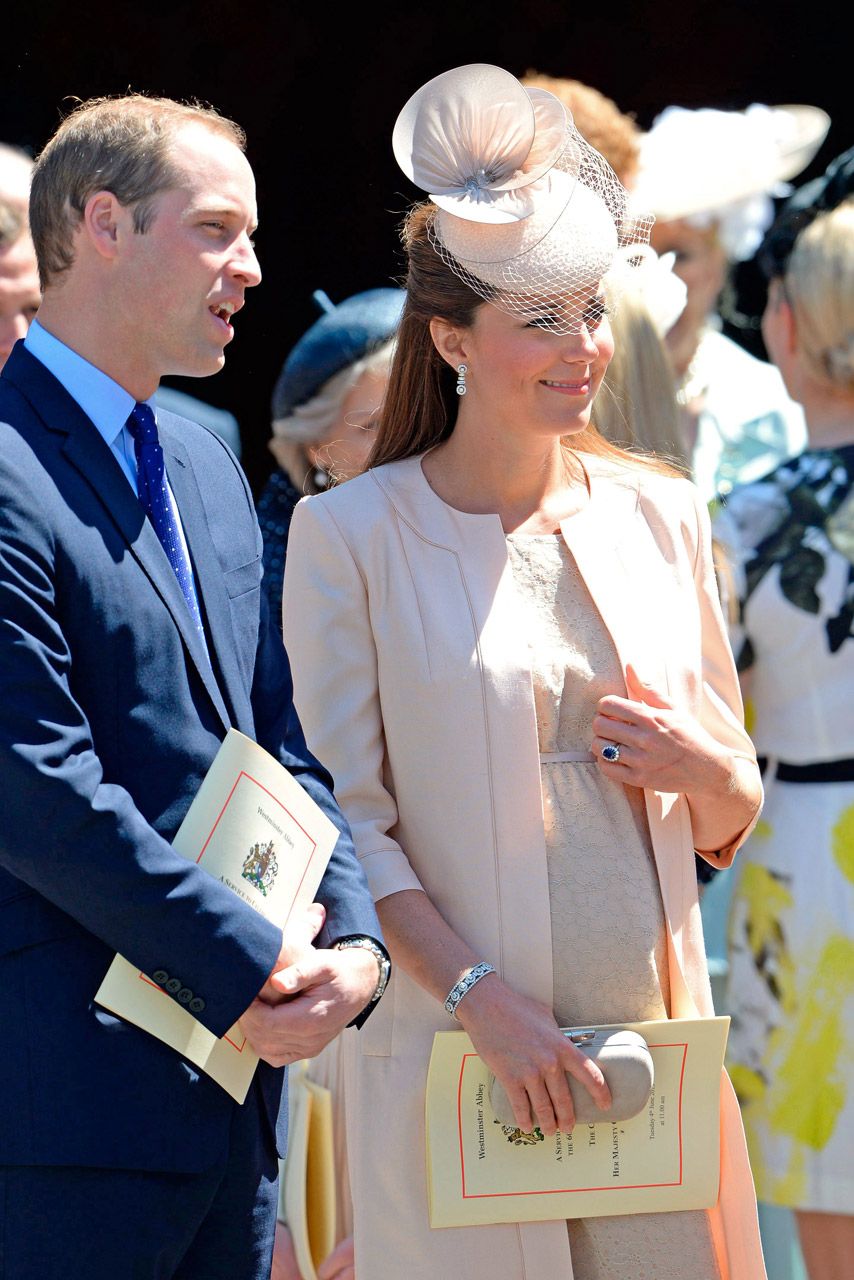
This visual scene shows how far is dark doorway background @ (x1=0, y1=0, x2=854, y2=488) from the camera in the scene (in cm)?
419

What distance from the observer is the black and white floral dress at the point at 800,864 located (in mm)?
3432

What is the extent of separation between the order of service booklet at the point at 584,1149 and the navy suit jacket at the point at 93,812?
369mm

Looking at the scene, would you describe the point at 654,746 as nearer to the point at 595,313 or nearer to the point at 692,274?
the point at 595,313

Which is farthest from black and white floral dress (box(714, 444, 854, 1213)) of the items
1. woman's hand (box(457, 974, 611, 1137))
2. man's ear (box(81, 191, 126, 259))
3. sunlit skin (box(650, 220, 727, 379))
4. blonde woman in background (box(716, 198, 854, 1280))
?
man's ear (box(81, 191, 126, 259))

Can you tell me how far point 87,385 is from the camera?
209cm

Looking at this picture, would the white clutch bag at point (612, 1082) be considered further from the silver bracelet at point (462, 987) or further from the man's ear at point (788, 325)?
the man's ear at point (788, 325)

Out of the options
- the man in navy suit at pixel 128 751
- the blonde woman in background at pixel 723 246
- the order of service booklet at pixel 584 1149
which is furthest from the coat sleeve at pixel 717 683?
the blonde woman in background at pixel 723 246

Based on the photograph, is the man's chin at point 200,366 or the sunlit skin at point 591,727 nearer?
the man's chin at point 200,366

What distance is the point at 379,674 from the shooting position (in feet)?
8.27

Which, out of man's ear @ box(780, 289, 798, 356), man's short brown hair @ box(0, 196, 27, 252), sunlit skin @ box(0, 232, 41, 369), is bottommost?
man's ear @ box(780, 289, 798, 356)

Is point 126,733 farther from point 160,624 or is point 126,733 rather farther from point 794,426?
point 794,426

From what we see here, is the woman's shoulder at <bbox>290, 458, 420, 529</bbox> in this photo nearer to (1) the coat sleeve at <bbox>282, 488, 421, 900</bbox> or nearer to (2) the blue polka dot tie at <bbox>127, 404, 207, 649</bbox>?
(1) the coat sleeve at <bbox>282, 488, 421, 900</bbox>

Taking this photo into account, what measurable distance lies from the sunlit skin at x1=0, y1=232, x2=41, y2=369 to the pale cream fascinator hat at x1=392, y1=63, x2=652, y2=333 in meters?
0.95

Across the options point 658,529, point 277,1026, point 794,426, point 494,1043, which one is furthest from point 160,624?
point 794,426
